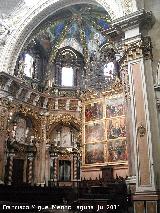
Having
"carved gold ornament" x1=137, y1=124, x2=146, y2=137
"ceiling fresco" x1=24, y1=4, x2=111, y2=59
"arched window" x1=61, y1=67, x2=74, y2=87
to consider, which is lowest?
"carved gold ornament" x1=137, y1=124, x2=146, y2=137

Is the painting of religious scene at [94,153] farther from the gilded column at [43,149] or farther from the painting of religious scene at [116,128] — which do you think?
the gilded column at [43,149]

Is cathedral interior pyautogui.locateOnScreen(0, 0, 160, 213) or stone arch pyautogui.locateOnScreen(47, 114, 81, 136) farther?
stone arch pyautogui.locateOnScreen(47, 114, 81, 136)

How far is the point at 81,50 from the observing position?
20.5 m

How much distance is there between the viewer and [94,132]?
1762 cm

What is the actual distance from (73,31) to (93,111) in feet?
18.8

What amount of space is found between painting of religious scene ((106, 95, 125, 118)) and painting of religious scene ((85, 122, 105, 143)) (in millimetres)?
855

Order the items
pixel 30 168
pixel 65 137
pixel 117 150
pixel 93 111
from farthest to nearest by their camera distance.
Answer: pixel 65 137 → pixel 93 111 → pixel 30 168 → pixel 117 150

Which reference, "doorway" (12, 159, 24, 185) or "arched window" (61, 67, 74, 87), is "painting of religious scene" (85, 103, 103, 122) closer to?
"arched window" (61, 67, 74, 87)

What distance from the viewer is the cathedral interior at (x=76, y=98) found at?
33.0 ft

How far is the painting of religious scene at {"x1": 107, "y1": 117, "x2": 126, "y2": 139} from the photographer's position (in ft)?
54.6

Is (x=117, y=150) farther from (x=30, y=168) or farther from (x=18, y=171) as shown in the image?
(x=18, y=171)

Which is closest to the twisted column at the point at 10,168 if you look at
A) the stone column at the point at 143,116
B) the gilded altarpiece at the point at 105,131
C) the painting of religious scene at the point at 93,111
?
the gilded altarpiece at the point at 105,131

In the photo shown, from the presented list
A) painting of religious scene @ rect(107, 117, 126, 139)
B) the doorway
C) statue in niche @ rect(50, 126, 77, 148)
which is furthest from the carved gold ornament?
statue in niche @ rect(50, 126, 77, 148)

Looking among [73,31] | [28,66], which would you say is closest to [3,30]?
[28,66]
